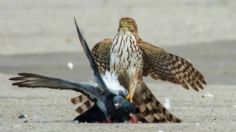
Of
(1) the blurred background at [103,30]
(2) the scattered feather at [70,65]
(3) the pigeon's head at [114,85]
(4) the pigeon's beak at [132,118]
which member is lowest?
(1) the blurred background at [103,30]

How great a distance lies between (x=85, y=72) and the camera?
50.0ft

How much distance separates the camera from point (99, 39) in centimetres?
1977

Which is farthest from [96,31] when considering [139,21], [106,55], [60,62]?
[106,55]

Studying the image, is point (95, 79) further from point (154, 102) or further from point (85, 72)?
point (85, 72)

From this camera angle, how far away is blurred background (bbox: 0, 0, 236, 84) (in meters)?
16.6

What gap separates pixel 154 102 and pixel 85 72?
5499mm

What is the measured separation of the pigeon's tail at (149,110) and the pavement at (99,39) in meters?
0.14

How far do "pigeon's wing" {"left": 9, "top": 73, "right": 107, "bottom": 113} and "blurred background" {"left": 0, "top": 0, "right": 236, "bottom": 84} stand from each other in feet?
15.5

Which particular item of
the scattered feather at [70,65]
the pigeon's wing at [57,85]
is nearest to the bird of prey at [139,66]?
the pigeon's wing at [57,85]

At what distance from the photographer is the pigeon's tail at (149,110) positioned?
31.9 ft

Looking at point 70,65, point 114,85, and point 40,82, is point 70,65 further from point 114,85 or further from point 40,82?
point 40,82

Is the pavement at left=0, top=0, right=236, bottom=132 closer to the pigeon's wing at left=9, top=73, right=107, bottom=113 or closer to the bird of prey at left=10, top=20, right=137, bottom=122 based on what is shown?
the bird of prey at left=10, top=20, right=137, bottom=122

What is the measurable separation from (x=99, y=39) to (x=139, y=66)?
1013 cm

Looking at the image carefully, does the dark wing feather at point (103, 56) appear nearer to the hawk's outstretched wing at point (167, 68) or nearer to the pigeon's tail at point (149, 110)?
the hawk's outstretched wing at point (167, 68)
